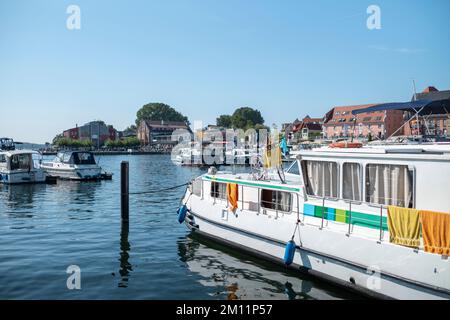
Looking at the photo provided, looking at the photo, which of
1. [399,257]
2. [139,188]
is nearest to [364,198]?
[399,257]

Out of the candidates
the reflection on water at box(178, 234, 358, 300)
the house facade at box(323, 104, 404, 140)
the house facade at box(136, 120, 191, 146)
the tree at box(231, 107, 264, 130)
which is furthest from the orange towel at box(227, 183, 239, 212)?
the tree at box(231, 107, 264, 130)

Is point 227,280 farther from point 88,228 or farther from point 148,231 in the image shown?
point 88,228

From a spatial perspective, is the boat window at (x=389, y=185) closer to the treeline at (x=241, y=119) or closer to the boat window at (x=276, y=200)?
the boat window at (x=276, y=200)

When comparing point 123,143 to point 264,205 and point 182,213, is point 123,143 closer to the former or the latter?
point 182,213

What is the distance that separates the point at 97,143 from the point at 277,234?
478ft

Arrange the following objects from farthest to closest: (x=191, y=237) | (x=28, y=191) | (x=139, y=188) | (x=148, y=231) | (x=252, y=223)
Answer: (x=139, y=188)
(x=28, y=191)
(x=148, y=231)
(x=191, y=237)
(x=252, y=223)

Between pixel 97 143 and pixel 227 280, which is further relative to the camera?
pixel 97 143

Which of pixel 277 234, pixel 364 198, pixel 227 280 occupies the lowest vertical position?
pixel 227 280

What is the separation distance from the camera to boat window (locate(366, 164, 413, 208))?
10807 millimetres

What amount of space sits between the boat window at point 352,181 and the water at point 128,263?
268cm

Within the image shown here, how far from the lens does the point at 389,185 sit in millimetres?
11266

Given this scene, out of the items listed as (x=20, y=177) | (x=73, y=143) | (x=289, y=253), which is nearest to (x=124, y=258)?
(x=289, y=253)
